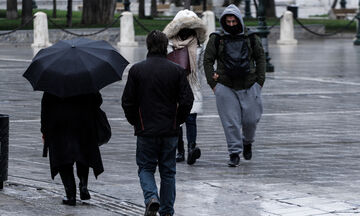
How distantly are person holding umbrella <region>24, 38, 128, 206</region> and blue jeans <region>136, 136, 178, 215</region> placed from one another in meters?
0.76

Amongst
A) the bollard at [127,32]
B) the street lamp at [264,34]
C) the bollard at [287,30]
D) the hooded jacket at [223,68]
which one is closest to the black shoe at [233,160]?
the hooded jacket at [223,68]

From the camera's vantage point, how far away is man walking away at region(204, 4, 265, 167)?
33.3 feet

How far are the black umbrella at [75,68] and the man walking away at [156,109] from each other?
0.55 metres

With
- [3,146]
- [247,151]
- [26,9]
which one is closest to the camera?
[3,146]

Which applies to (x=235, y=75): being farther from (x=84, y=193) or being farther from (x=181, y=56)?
(x=84, y=193)

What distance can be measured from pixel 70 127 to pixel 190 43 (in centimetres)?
266

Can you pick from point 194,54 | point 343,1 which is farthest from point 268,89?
point 343,1

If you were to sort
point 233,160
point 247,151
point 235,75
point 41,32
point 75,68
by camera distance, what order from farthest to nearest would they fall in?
point 41,32, point 247,151, point 233,160, point 235,75, point 75,68

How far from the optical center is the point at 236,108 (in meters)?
10.3

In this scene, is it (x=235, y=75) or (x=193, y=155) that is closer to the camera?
(x=235, y=75)

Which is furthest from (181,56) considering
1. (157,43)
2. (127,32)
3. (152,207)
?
(127,32)

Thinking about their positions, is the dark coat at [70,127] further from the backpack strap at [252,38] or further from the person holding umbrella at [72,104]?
the backpack strap at [252,38]

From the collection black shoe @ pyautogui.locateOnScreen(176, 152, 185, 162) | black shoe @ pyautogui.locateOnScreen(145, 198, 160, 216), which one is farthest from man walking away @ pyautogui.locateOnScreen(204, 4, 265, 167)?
black shoe @ pyautogui.locateOnScreen(145, 198, 160, 216)

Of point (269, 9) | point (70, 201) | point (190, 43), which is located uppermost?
point (190, 43)
